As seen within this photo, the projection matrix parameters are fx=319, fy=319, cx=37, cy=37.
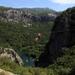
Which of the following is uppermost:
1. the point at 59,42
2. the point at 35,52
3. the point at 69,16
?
the point at 69,16

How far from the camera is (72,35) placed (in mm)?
90250

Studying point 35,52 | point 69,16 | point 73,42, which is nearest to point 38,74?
point 73,42

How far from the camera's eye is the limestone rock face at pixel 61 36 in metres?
90.1

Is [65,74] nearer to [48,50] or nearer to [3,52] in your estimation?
[3,52]

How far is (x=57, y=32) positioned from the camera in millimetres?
99875

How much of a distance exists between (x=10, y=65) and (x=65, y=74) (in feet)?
17.9

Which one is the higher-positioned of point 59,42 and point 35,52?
point 59,42

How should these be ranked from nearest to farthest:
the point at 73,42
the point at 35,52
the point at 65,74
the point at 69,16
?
the point at 65,74
the point at 73,42
the point at 69,16
the point at 35,52

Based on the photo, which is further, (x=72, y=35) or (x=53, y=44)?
(x=53, y=44)

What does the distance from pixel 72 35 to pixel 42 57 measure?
1976 cm

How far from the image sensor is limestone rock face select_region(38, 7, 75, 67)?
90125 millimetres

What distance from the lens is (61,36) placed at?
312ft

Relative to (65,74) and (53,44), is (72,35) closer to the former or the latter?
(53,44)

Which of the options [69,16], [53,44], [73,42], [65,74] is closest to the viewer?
[65,74]
